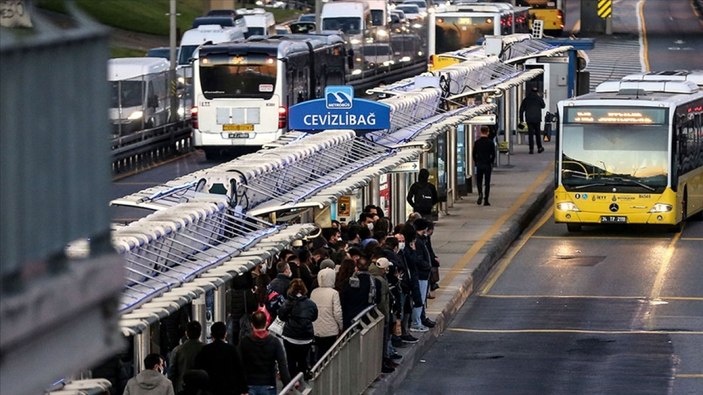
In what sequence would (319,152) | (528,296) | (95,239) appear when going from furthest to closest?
(528,296)
(319,152)
(95,239)

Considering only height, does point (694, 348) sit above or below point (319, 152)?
below

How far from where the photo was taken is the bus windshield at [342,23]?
72125 mm

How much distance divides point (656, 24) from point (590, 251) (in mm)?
67253

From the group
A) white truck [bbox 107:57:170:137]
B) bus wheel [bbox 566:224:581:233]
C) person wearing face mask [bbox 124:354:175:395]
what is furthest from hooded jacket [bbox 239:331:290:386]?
white truck [bbox 107:57:170:137]

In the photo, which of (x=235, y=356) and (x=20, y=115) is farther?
(x=235, y=356)

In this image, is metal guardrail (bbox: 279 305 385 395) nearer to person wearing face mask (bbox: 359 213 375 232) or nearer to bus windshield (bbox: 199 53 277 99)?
person wearing face mask (bbox: 359 213 375 232)

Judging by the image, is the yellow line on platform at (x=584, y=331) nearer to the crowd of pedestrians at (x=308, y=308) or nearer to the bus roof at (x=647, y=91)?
the crowd of pedestrians at (x=308, y=308)

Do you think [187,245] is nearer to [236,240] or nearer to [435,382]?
[236,240]

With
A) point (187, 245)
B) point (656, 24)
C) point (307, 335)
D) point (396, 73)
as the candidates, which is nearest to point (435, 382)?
point (307, 335)

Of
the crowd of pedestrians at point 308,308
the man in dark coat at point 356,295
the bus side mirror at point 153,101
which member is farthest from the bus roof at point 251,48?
the man in dark coat at point 356,295

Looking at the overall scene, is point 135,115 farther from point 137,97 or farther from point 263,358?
point 263,358

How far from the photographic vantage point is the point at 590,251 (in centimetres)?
3105

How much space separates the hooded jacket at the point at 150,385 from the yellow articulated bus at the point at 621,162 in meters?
20.7

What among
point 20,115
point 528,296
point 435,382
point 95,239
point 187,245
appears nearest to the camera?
point 20,115
